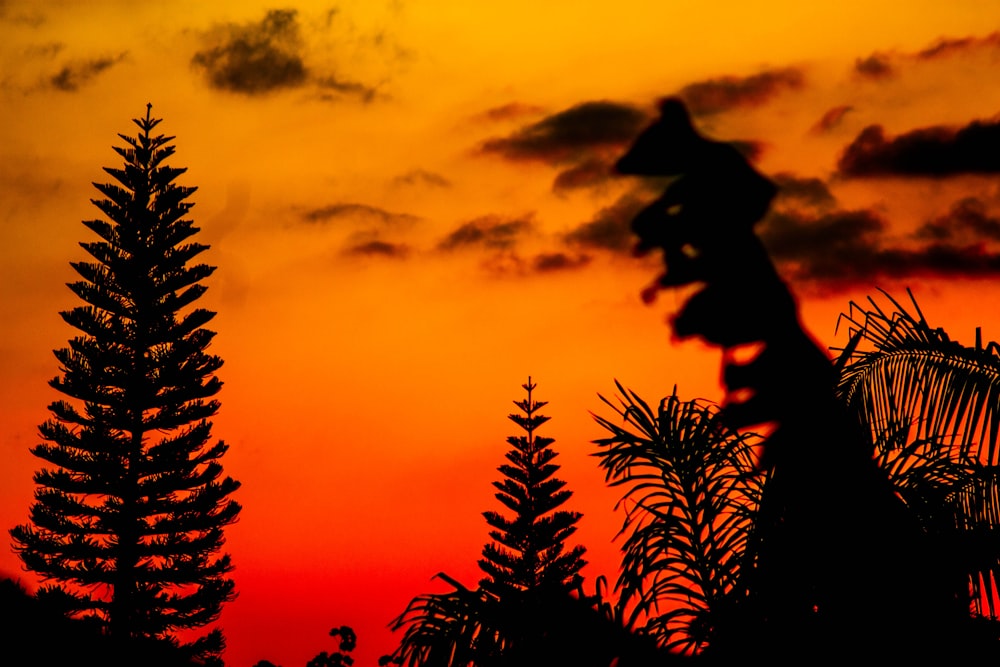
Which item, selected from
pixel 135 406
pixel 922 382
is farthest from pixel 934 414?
pixel 135 406

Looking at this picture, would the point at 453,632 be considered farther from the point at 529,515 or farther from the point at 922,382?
the point at 529,515

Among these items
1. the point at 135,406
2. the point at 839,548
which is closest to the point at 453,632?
the point at 839,548

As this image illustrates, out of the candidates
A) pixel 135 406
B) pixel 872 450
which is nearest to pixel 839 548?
pixel 872 450

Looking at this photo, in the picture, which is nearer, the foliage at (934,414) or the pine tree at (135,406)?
the foliage at (934,414)

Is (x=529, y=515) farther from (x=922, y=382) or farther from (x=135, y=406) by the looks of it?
(x=922, y=382)

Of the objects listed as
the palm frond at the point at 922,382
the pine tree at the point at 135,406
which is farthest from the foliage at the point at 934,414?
the pine tree at the point at 135,406

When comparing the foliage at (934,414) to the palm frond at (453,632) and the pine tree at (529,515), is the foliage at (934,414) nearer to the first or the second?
the palm frond at (453,632)

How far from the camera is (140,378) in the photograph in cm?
3036

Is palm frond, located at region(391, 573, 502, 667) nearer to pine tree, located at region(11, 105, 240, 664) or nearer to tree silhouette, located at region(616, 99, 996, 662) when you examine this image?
tree silhouette, located at region(616, 99, 996, 662)

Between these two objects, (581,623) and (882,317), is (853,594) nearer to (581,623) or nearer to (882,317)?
(581,623)

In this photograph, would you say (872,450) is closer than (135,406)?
Yes

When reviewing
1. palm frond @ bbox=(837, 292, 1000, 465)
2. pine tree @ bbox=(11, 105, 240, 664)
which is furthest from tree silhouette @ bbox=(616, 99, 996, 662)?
pine tree @ bbox=(11, 105, 240, 664)

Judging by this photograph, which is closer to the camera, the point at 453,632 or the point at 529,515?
the point at 453,632

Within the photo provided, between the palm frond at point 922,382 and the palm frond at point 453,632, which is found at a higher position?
the palm frond at point 922,382
